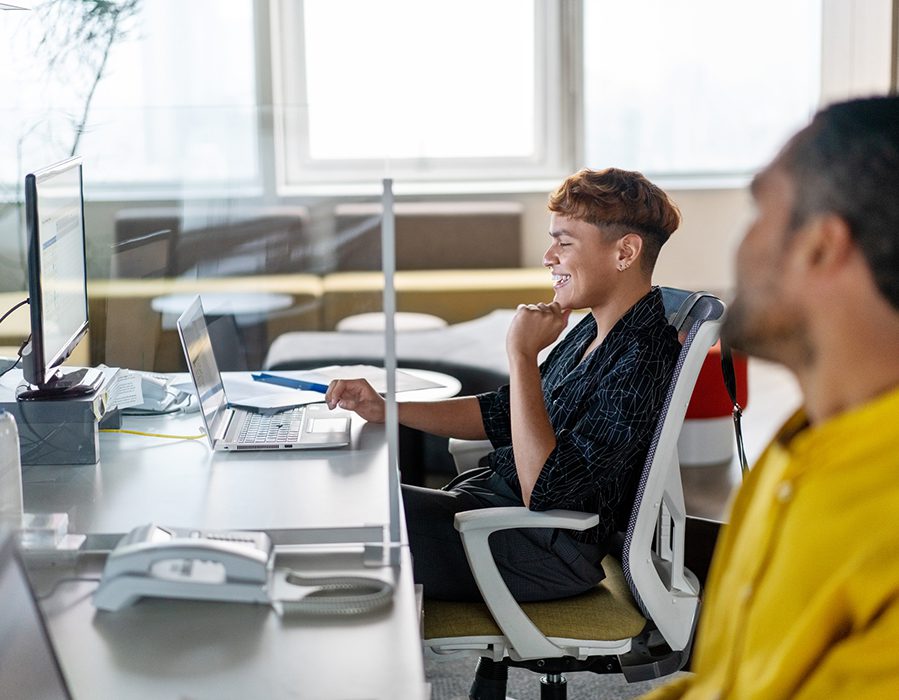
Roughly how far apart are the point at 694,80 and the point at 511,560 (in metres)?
4.68

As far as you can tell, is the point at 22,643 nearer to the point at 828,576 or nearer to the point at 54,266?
the point at 828,576

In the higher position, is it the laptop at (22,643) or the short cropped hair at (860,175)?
the short cropped hair at (860,175)

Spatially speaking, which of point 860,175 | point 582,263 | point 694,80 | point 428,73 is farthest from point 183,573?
point 694,80

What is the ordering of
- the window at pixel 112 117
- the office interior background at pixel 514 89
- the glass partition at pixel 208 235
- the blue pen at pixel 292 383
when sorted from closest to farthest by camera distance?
the blue pen at pixel 292 383 → the glass partition at pixel 208 235 → the window at pixel 112 117 → the office interior background at pixel 514 89

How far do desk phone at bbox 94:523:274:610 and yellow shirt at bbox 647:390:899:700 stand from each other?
58 cm

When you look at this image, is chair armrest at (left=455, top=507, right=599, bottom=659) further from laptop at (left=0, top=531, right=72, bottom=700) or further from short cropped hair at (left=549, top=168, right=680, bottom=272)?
laptop at (left=0, top=531, right=72, bottom=700)

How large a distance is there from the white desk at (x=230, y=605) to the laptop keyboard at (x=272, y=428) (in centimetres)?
6

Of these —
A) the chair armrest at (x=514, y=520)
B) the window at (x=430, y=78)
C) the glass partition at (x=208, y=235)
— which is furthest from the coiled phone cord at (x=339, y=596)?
the window at (x=430, y=78)

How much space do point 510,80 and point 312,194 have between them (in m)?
3.60

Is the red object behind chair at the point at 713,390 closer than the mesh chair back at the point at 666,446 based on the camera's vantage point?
No

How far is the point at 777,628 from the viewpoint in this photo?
98 centimetres

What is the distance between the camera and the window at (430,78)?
19.5ft

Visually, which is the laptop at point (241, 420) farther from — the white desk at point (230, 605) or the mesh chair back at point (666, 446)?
Result: the mesh chair back at point (666, 446)

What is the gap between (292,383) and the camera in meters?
2.41
